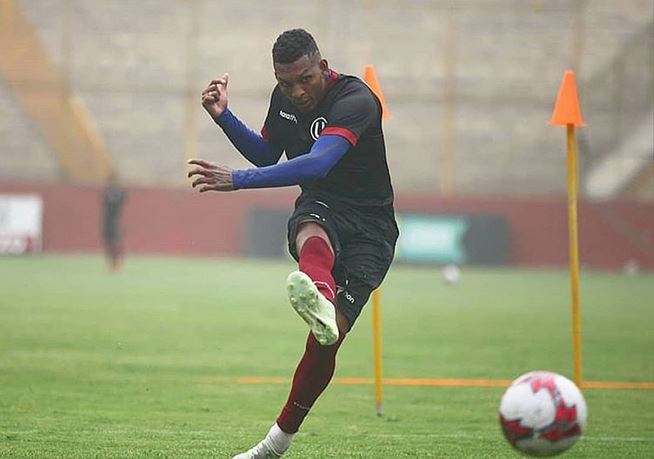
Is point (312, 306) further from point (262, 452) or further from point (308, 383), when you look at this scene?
point (262, 452)

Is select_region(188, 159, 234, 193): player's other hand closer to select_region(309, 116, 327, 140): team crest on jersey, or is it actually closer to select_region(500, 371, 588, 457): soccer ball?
select_region(309, 116, 327, 140): team crest on jersey

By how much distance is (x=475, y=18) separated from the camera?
3662 cm

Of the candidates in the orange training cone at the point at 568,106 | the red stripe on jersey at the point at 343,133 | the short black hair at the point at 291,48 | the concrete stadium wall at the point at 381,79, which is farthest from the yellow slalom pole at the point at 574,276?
the concrete stadium wall at the point at 381,79

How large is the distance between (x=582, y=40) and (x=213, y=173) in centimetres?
3012

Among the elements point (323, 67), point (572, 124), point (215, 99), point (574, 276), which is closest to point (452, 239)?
point (574, 276)

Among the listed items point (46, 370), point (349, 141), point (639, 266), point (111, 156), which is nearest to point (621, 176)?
point (639, 266)

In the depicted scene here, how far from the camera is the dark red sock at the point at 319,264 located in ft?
22.1

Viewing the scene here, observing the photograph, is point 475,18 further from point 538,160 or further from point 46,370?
point 46,370

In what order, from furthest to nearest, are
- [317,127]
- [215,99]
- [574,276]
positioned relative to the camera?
[574,276] → [215,99] → [317,127]

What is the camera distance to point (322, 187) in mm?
7340

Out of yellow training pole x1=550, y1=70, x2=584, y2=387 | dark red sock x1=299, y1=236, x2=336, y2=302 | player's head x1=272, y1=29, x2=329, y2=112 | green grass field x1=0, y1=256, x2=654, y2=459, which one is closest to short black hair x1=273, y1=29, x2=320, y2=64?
player's head x1=272, y1=29, x2=329, y2=112

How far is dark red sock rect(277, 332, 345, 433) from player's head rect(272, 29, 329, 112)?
4.07ft

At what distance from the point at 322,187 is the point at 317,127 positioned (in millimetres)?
327

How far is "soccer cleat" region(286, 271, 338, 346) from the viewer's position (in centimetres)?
638
